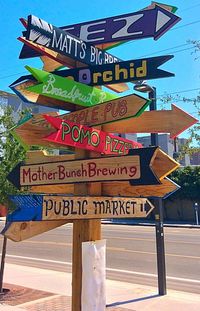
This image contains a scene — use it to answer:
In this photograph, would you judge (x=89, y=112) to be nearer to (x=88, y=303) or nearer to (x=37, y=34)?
(x=37, y=34)

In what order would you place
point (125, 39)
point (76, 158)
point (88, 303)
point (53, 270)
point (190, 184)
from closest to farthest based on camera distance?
point (88, 303)
point (76, 158)
point (125, 39)
point (53, 270)
point (190, 184)

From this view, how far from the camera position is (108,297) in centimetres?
714

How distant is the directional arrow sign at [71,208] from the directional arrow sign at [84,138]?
0.53 meters

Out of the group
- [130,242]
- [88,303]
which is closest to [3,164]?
[88,303]

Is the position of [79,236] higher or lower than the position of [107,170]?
lower

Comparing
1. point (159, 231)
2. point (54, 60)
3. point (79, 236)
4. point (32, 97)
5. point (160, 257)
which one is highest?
point (54, 60)

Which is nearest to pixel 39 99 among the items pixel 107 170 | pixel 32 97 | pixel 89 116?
pixel 32 97

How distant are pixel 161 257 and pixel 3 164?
3.77 metres

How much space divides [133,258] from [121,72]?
9076 mm

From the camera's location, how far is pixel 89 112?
4027 millimetres

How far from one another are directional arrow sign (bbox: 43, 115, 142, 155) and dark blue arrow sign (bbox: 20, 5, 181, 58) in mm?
1205

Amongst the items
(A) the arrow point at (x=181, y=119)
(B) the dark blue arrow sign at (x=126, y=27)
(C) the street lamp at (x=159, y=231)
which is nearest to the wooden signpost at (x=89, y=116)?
(A) the arrow point at (x=181, y=119)

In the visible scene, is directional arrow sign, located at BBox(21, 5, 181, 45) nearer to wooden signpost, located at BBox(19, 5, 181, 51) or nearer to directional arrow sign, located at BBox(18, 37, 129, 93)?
wooden signpost, located at BBox(19, 5, 181, 51)

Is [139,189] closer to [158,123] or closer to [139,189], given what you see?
[139,189]
